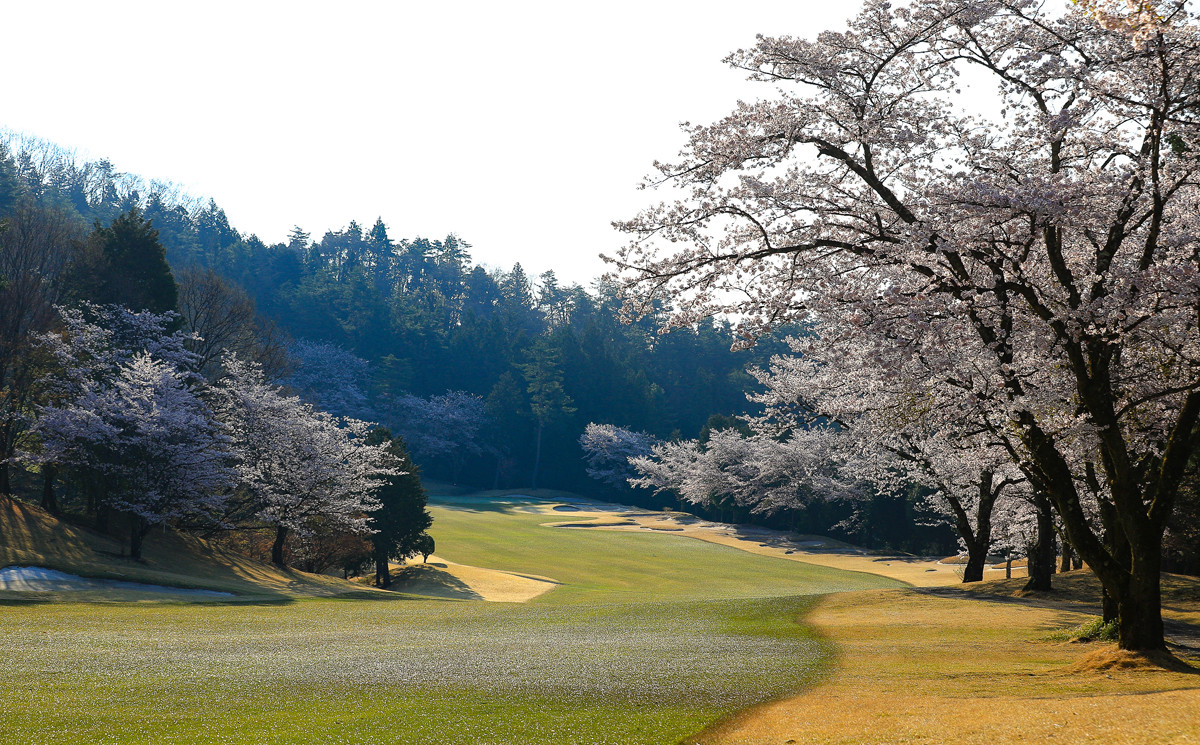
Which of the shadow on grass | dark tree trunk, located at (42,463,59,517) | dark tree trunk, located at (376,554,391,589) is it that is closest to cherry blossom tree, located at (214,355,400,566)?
dark tree trunk, located at (376,554,391,589)

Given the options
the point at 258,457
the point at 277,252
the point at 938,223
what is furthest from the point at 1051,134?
the point at 277,252

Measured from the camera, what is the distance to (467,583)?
3488cm

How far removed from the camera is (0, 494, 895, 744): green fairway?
8445 millimetres

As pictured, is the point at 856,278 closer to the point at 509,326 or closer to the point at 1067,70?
the point at 1067,70

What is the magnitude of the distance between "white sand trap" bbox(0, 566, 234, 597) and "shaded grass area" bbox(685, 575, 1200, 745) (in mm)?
19022

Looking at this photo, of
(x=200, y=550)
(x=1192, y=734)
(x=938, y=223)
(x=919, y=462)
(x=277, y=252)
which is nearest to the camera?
(x=1192, y=734)

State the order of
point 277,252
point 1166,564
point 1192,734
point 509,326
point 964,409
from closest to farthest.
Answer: point 1192,734
point 964,409
point 1166,564
point 277,252
point 509,326

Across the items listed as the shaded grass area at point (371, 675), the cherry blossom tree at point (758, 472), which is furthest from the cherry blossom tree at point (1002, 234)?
the cherry blossom tree at point (758, 472)

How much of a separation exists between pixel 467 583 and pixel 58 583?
1576 cm

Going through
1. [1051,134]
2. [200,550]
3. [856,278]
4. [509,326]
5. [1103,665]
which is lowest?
[200,550]

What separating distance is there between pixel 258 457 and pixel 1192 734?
34002 millimetres

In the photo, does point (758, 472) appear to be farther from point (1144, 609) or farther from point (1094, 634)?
point (1144, 609)

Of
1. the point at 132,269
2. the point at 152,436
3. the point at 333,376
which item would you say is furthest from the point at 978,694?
the point at 333,376

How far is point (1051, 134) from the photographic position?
39.1 ft
